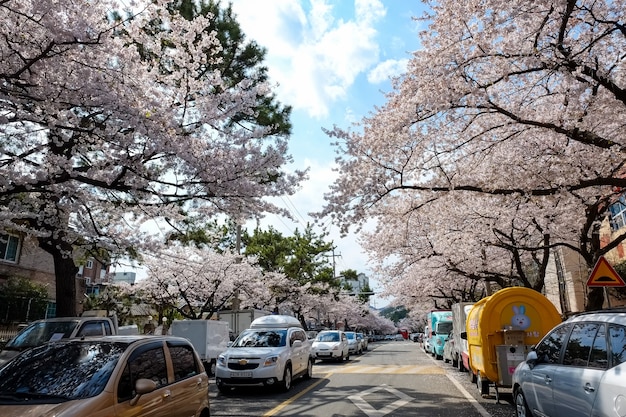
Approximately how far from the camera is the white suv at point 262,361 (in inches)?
428

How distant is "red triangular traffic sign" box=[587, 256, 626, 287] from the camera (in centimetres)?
912

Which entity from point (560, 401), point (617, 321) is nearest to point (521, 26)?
point (617, 321)

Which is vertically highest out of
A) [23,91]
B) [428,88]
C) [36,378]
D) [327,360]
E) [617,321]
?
[428,88]

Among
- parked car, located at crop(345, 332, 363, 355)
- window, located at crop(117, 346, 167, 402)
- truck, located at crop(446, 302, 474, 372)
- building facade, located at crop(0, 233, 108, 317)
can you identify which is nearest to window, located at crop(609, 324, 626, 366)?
window, located at crop(117, 346, 167, 402)

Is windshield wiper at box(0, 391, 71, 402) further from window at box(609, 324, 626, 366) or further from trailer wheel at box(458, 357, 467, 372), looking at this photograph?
trailer wheel at box(458, 357, 467, 372)

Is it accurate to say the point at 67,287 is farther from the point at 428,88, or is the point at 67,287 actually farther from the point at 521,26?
the point at 521,26

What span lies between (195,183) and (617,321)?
26.1ft

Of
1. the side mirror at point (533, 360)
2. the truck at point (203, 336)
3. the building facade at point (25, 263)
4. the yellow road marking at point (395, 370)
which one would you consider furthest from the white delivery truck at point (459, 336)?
the building facade at point (25, 263)

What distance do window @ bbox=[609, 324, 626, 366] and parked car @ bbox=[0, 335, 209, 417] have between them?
447cm

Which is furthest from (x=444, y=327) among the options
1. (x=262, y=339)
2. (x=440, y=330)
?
(x=262, y=339)

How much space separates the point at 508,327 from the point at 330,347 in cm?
1485

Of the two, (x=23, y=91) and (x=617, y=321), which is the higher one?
(x=23, y=91)

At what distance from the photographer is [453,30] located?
8594mm

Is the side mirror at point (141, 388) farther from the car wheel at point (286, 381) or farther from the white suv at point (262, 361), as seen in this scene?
the car wheel at point (286, 381)
